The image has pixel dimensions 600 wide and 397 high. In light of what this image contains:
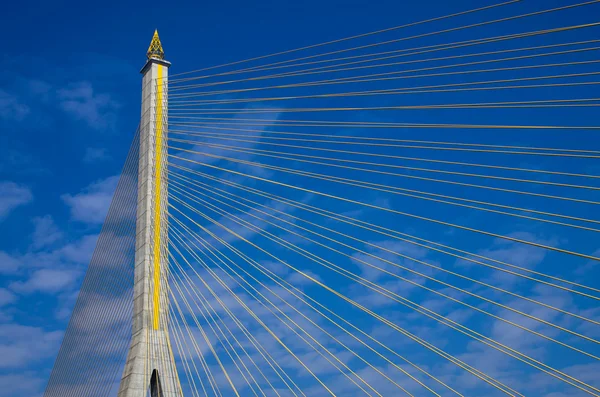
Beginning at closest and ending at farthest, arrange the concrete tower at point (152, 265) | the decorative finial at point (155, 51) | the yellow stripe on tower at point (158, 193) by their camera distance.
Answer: the concrete tower at point (152, 265) → the yellow stripe on tower at point (158, 193) → the decorative finial at point (155, 51)

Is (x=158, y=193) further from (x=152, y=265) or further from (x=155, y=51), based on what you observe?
(x=155, y=51)

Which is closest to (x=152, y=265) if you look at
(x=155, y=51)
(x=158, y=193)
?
(x=158, y=193)

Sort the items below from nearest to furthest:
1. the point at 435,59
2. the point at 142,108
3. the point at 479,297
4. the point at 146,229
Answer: the point at 479,297, the point at 435,59, the point at 146,229, the point at 142,108

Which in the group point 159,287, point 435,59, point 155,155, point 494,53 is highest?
point 155,155

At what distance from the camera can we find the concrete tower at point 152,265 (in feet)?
51.1

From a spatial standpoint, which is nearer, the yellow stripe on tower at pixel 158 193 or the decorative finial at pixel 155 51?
the yellow stripe on tower at pixel 158 193

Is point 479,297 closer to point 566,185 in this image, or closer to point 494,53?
point 566,185

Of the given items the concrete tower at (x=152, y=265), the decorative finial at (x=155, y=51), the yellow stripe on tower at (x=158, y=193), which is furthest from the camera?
the decorative finial at (x=155, y=51)

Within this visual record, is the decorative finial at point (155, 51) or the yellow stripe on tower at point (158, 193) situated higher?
the decorative finial at point (155, 51)

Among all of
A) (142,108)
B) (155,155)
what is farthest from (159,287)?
(142,108)

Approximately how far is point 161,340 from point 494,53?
9.73 meters

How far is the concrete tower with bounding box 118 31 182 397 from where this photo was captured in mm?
15578

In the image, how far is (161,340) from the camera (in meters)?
15.9

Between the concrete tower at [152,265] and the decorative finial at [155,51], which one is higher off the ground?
the decorative finial at [155,51]
